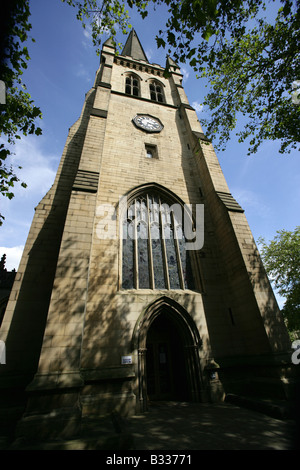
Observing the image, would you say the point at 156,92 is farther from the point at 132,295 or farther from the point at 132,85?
the point at 132,295

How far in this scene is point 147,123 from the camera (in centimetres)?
1259

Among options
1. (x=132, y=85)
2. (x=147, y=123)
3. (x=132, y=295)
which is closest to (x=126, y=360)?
(x=132, y=295)

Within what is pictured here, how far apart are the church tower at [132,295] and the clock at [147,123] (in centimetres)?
177

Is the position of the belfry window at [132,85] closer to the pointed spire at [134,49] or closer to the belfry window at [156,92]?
the belfry window at [156,92]

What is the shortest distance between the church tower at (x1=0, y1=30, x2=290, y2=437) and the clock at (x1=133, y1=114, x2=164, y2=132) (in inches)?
69.6

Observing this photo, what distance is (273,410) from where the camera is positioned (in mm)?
4414

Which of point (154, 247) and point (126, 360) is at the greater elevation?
point (154, 247)

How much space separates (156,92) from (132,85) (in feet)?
6.58

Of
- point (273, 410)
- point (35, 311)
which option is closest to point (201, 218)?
point (273, 410)

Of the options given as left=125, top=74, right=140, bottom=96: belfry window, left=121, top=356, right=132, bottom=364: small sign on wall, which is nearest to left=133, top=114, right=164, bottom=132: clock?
left=125, top=74, right=140, bottom=96: belfry window

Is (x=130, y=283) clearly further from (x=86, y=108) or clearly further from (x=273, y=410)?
(x=86, y=108)

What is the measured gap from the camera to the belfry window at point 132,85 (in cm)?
1548

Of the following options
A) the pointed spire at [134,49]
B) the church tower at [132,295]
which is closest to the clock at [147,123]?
the church tower at [132,295]

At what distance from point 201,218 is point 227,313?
4.16m
